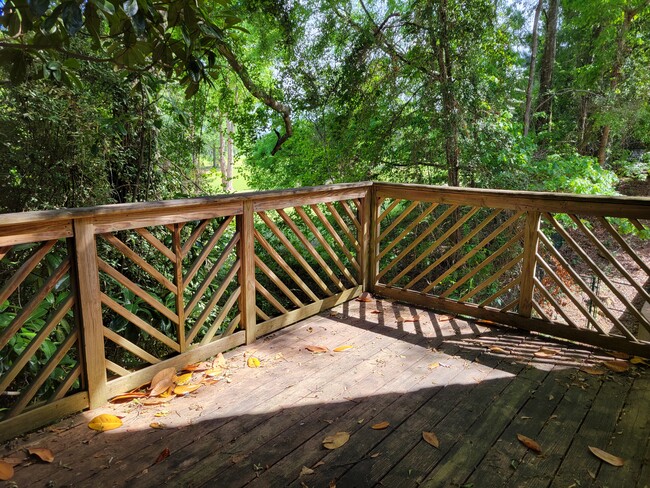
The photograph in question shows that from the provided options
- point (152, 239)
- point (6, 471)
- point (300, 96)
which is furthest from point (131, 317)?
point (300, 96)

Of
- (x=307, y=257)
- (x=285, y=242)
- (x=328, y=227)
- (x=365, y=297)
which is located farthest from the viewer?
(x=307, y=257)

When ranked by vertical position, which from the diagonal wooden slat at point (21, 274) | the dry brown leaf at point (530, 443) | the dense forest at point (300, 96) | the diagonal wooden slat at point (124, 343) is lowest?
the dry brown leaf at point (530, 443)

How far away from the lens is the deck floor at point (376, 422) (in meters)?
1.84

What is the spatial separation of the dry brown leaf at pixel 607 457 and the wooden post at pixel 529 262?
1.45 meters

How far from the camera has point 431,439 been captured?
2.08 meters

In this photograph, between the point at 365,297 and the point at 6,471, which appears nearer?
the point at 6,471

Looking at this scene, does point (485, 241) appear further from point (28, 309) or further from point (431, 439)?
point (28, 309)

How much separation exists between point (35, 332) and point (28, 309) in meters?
0.85

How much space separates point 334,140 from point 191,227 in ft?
10.6

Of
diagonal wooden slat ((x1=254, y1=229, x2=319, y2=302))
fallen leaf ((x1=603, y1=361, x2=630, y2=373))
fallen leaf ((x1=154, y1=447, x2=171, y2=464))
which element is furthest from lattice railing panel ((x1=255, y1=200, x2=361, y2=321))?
fallen leaf ((x1=603, y1=361, x2=630, y2=373))

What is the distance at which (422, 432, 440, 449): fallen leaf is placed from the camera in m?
2.05

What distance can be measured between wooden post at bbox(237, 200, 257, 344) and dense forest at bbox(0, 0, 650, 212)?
3.11 ft

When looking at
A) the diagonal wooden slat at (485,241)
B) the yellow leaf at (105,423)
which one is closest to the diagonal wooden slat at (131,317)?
the yellow leaf at (105,423)

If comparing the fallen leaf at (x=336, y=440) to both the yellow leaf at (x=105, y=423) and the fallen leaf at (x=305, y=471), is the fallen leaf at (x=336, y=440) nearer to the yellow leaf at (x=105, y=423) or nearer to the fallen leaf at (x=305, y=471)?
the fallen leaf at (x=305, y=471)
